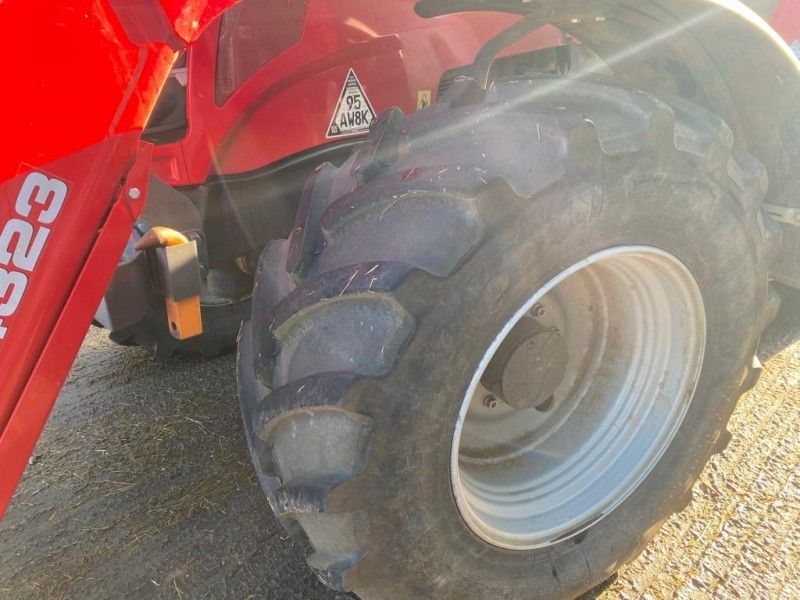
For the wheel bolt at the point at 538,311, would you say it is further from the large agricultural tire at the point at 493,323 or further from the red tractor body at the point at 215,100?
the red tractor body at the point at 215,100

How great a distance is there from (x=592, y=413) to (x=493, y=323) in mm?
666

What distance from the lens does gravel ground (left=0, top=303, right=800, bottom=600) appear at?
5.40ft

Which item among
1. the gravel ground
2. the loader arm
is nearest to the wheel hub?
the gravel ground

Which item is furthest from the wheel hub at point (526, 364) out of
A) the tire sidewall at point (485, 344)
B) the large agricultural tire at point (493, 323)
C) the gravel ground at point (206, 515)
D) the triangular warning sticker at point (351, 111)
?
the triangular warning sticker at point (351, 111)

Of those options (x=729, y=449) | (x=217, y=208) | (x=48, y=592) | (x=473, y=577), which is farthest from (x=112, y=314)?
(x=729, y=449)

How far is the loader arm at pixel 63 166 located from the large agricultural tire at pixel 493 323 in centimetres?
32

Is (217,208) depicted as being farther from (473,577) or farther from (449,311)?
(473,577)

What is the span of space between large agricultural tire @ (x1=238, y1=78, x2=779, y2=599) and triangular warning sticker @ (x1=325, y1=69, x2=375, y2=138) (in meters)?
0.54

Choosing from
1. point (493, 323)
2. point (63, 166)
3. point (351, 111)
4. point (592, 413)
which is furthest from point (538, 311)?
point (63, 166)

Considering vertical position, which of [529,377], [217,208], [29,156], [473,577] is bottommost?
[473,577]

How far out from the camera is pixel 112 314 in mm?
1790

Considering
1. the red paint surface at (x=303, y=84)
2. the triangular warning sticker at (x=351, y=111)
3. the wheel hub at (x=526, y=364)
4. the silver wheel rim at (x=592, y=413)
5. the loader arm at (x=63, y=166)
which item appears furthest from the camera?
the triangular warning sticker at (x=351, y=111)

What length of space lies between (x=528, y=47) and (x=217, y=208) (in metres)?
1.26

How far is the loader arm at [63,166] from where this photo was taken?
0.87 meters
